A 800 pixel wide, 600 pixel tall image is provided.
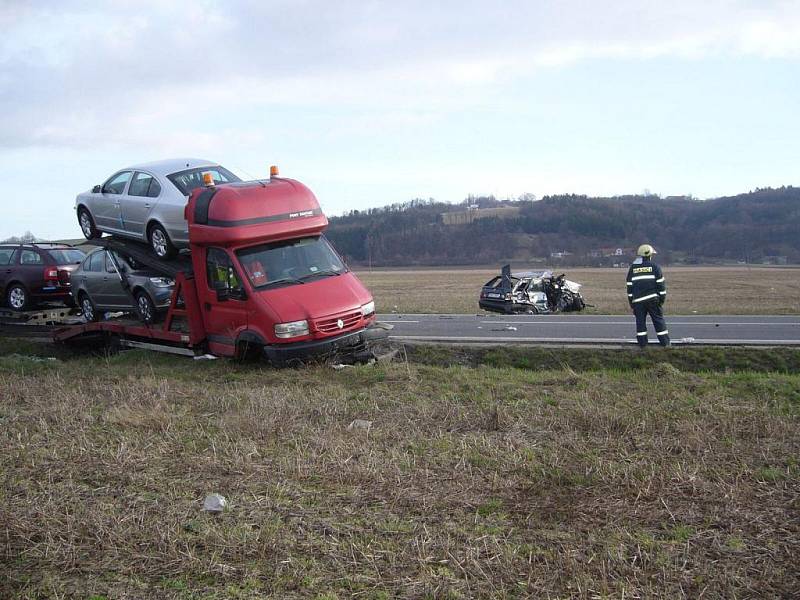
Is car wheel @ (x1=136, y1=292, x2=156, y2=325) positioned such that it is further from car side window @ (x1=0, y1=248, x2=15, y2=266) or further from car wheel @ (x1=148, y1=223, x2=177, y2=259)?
car side window @ (x1=0, y1=248, x2=15, y2=266)

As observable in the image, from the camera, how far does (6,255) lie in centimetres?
1567

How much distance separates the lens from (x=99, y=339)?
14102 millimetres

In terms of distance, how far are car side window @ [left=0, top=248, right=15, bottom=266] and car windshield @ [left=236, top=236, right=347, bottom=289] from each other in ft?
23.3

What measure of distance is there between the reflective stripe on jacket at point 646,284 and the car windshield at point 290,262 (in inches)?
183

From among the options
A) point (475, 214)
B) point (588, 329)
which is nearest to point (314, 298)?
point (588, 329)

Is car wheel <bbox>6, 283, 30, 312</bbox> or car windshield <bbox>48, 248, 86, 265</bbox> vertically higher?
car windshield <bbox>48, 248, 86, 265</bbox>

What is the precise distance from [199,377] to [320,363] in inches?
64.8

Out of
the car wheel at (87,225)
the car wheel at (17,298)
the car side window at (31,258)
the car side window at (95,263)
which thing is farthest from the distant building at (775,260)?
the car wheel at (87,225)

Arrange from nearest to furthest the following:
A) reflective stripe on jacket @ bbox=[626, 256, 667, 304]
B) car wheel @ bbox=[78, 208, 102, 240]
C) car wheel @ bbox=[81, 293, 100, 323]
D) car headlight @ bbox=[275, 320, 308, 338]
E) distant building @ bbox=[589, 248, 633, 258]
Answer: car headlight @ bbox=[275, 320, 308, 338], reflective stripe on jacket @ bbox=[626, 256, 667, 304], car wheel @ bbox=[78, 208, 102, 240], car wheel @ bbox=[81, 293, 100, 323], distant building @ bbox=[589, 248, 633, 258]

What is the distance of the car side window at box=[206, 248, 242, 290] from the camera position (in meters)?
11.0

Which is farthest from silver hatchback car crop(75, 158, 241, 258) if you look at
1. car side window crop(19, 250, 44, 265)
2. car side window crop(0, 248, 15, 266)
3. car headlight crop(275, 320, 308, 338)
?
car side window crop(0, 248, 15, 266)

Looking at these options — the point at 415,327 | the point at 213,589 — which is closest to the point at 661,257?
the point at 415,327

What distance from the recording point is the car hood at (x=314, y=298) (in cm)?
1059

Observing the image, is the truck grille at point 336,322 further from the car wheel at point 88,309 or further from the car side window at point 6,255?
the car side window at point 6,255
